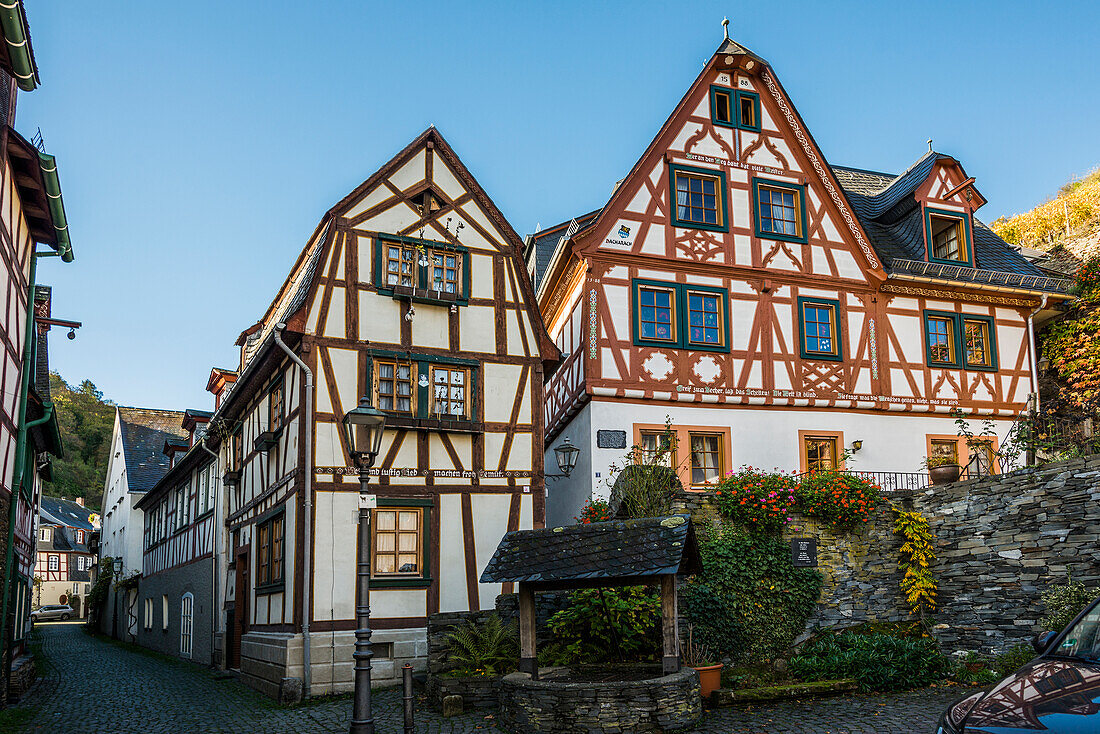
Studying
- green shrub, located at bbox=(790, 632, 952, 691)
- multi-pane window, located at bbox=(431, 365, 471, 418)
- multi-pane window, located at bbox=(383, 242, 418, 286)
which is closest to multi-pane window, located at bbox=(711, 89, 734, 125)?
multi-pane window, located at bbox=(383, 242, 418, 286)

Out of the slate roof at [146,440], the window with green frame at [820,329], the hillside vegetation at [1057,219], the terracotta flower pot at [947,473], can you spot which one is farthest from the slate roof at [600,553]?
the slate roof at [146,440]

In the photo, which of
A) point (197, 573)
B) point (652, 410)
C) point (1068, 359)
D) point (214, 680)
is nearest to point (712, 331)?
point (652, 410)

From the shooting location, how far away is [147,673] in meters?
22.7

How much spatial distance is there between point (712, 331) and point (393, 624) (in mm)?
8968

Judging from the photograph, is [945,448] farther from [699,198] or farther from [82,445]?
[82,445]

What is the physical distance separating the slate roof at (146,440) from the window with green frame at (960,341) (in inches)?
1184

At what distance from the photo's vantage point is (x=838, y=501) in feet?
55.2

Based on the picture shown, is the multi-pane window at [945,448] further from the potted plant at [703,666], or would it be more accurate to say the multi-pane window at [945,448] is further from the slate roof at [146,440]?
the slate roof at [146,440]

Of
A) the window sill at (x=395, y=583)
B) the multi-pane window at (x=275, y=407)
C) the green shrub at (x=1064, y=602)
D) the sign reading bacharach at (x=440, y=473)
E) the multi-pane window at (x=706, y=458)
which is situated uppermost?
the multi-pane window at (x=275, y=407)

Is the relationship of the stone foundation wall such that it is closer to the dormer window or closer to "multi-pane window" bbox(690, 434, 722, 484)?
"multi-pane window" bbox(690, 434, 722, 484)

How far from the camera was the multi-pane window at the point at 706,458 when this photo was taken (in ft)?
65.1

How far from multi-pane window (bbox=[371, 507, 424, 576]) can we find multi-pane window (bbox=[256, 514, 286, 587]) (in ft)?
6.16

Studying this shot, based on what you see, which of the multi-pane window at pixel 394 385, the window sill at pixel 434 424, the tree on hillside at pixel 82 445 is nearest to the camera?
the window sill at pixel 434 424

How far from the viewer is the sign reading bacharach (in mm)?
16578
